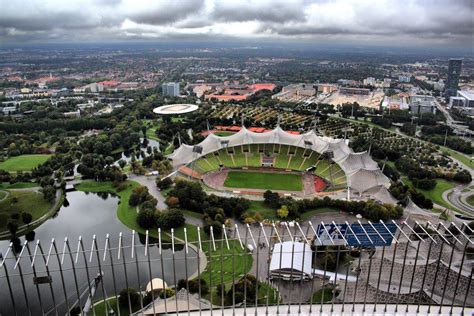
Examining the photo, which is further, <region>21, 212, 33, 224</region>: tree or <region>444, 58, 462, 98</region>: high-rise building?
<region>444, 58, 462, 98</region>: high-rise building

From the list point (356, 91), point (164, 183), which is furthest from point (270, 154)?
point (356, 91)

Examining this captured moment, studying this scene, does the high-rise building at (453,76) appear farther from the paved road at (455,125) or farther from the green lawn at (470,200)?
the green lawn at (470,200)

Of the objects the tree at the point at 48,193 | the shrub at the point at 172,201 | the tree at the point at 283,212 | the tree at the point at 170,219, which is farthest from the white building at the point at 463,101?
the tree at the point at 48,193

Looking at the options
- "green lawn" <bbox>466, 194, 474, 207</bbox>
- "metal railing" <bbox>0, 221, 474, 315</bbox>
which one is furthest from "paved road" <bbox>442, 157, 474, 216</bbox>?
"metal railing" <bbox>0, 221, 474, 315</bbox>

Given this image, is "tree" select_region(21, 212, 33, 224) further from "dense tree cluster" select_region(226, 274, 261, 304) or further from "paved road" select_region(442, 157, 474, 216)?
"paved road" select_region(442, 157, 474, 216)

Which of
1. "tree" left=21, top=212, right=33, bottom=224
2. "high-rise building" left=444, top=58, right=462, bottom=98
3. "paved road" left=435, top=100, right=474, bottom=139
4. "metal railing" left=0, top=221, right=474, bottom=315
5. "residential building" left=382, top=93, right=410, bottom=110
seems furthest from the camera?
"high-rise building" left=444, top=58, right=462, bottom=98

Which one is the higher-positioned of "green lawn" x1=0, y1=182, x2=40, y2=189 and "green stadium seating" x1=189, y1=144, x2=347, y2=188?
"green stadium seating" x1=189, y1=144, x2=347, y2=188

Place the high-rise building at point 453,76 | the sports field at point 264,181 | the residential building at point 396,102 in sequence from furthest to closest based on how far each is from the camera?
the high-rise building at point 453,76 < the residential building at point 396,102 < the sports field at point 264,181

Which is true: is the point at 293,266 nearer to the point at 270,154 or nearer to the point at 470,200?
the point at 470,200
